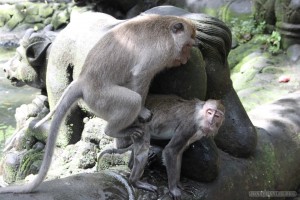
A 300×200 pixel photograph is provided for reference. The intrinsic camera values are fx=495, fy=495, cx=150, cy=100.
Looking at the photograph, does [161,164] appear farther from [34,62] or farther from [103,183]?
[34,62]

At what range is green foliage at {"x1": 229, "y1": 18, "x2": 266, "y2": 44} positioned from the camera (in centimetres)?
692

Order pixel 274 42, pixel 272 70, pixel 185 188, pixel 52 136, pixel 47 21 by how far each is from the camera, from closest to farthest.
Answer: pixel 52 136
pixel 185 188
pixel 272 70
pixel 274 42
pixel 47 21

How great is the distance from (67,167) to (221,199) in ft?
3.62

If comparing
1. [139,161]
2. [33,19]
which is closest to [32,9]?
[33,19]

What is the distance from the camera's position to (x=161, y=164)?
113 inches

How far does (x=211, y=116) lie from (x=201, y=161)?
335mm

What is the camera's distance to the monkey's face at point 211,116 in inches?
104

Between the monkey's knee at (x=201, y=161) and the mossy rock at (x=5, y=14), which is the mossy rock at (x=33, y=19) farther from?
the monkey's knee at (x=201, y=161)

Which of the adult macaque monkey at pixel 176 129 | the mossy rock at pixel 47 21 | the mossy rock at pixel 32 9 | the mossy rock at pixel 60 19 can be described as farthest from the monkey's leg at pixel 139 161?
the mossy rock at pixel 32 9

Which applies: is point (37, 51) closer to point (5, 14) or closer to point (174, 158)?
point (174, 158)

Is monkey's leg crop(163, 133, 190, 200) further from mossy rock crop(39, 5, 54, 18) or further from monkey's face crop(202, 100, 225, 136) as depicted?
mossy rock crop(39, 5, 54, 18)

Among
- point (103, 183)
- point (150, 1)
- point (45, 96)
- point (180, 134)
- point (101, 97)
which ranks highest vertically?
point (101, 97)

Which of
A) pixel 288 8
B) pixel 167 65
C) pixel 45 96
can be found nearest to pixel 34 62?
pixel 45 96

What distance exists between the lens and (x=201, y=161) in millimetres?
2854
